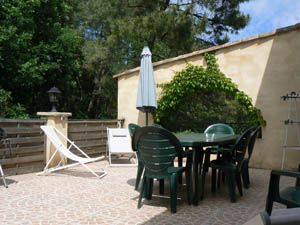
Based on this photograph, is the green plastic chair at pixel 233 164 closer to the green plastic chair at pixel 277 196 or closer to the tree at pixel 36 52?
the green plastic chair at pixel 277 196

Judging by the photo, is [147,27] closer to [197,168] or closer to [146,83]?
[146,83]

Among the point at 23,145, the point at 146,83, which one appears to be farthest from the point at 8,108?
the point at 146,83

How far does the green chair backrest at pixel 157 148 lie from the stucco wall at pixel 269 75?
384 cm

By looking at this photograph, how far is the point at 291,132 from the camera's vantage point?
7.12 meters

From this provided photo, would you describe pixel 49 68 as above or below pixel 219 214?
above

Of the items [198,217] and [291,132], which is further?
[291,132]

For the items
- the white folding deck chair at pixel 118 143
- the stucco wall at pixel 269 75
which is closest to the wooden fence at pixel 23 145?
the white folding deck chair at pixel 118 143

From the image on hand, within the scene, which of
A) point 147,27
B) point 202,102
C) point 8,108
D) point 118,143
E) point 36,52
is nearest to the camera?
point 118,143

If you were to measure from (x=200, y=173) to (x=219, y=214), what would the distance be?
863mm

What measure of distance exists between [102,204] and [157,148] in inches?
39.3

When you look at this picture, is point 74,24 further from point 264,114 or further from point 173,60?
point 264,114

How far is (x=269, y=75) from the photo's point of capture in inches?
293

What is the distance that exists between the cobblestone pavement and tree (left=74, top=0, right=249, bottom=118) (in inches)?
264

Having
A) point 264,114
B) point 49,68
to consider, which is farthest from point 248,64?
point 49,68
